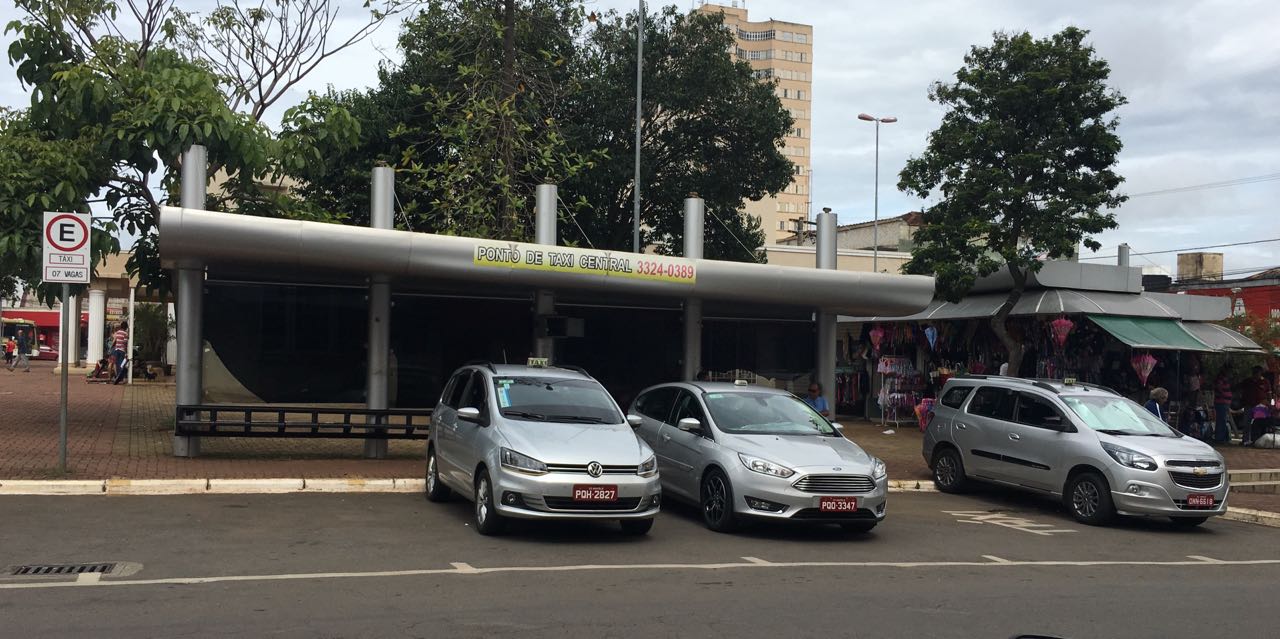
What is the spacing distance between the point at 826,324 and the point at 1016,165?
8.06 meters

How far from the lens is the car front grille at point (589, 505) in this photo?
9.90 meters

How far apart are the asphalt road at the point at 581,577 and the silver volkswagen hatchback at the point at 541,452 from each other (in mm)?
371

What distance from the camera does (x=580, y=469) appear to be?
10000 millimetres

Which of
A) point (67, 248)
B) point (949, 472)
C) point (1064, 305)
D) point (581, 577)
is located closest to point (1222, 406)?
point (1064, 305)

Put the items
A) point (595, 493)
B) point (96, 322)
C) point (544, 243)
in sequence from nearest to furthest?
point (595, 493), point (544, 243), point (96, 322)

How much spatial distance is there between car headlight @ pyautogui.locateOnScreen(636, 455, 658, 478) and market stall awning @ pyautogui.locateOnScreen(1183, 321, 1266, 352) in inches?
718

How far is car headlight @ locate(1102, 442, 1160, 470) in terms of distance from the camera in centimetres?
1277

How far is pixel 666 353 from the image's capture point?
18844 millimetres

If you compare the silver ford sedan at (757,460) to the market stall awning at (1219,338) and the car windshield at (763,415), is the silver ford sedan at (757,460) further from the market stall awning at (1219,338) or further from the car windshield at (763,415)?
the market stall awning at (1219,338)

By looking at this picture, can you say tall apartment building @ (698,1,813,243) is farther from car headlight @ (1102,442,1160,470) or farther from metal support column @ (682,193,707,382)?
car headlight @ (1102,442,1160,470)

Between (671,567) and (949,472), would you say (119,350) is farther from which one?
(671,567)

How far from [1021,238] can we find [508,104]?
43.9 ft

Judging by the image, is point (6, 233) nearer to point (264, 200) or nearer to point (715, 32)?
point (264, 200)

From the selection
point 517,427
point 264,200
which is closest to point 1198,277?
point 264,200
